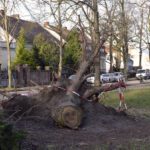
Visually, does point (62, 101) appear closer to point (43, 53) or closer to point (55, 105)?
point (55, 105)

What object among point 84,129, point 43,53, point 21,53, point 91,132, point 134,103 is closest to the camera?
point 91,132

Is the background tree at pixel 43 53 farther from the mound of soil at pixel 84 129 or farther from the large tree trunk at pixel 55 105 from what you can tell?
the large tree trunk at pixel 55 105

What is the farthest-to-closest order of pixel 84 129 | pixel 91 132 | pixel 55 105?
pixel 55 105 < pixel 84 129 < pixel 91 132

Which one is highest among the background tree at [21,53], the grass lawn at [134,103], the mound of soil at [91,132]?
the background tree at [21,53]

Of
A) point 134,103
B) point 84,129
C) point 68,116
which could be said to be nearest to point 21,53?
point 134,103

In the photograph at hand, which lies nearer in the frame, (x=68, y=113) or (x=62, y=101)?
(x=68, y=113)

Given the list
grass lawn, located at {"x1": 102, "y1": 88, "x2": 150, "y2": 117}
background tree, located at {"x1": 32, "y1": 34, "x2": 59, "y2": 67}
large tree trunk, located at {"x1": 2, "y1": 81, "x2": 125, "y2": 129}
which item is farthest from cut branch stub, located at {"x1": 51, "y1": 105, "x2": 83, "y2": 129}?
background tree, located at {"x1": 32, "y1": 34, "x2": 59, "y2": 67}

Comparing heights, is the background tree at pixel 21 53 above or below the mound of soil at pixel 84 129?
above

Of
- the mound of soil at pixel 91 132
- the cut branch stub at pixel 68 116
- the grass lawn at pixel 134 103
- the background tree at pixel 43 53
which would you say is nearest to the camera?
the mound of soil at pixel 91 132

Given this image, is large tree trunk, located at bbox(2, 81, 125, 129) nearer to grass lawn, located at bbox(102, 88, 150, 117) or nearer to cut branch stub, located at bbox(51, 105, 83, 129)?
cut branch stub, located at bbox(51, 105, 83, 129)

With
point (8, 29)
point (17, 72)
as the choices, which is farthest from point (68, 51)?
point (8, 29)

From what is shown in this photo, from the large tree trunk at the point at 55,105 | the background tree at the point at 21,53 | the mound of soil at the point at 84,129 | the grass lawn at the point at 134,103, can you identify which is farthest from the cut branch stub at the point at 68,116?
the background tree at the point at 21,53

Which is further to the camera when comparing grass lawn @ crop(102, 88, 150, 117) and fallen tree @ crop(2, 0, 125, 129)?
grass lawn @ crop(102, 88, 150, 117)

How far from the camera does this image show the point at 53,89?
41.2 ft
